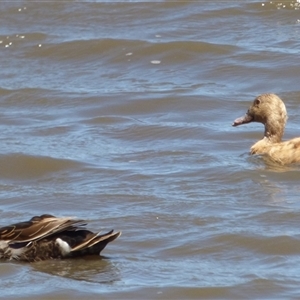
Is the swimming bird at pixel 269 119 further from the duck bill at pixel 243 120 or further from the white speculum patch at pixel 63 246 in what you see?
the white speculum patch at pixel 63 246

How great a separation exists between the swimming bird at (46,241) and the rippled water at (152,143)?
0.10 metres

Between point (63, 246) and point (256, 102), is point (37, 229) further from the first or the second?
point (256, 102)

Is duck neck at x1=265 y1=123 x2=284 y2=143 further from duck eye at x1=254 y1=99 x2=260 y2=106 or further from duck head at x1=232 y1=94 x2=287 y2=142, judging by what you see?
duck eye at x1=254 y1=99 x2=260 y2=106

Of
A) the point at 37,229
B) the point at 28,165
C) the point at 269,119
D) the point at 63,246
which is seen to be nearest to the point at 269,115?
the point at 269,119

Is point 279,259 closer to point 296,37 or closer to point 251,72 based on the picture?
point 251,72

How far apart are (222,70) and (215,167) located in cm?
395

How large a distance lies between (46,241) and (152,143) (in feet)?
13.1

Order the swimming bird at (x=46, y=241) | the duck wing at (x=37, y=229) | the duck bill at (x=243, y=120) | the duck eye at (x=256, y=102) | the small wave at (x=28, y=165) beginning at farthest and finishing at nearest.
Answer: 1. the duck eye at (x=256, y=102)
2. the duck bill at (x=243, y=120)
3. the small wave at (x=28, y=165)
4. the swimming bird at (x=46, y=241)
5. the duck wing at (x=37, y=229)

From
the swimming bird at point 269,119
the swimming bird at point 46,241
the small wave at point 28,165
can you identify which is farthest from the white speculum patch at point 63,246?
the swimming bird at point 269,119

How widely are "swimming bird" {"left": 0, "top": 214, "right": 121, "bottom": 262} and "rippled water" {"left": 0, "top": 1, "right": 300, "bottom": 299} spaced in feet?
0.33

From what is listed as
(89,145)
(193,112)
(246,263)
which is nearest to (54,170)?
(89,145)

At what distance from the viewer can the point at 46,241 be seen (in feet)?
26.4

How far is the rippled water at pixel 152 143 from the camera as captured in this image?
7.87 metres

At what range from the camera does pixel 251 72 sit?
14.2 metres
